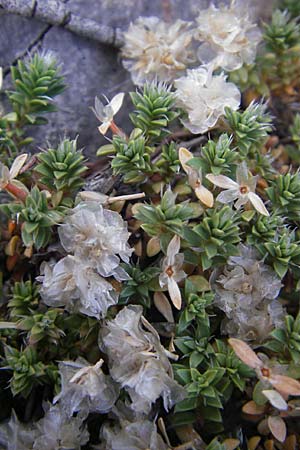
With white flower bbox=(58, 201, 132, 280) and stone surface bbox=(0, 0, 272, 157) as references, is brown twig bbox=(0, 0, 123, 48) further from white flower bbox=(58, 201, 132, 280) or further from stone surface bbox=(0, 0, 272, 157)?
white flower bbox=(58, 201, 132, 280)

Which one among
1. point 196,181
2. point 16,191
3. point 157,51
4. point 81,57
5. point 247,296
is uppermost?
point 157,51

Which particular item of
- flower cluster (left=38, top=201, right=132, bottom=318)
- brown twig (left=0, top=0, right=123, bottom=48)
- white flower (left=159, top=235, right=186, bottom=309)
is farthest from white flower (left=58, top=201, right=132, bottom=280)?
brown twig (left=0, top=0, right=123, bottom=48)

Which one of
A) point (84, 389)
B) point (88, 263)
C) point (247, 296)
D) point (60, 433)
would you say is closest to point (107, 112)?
point (88, 263)

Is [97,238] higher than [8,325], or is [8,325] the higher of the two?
[97,238]

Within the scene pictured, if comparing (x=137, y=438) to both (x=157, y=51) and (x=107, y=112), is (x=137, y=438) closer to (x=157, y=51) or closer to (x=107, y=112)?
(x=107, y=112)

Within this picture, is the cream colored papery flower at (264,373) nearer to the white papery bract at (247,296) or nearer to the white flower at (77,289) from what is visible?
the white papery bract at (247,296)

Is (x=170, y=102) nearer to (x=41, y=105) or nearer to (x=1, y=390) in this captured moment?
(x=41, y=105)

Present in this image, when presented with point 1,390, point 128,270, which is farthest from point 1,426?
point 128,270
